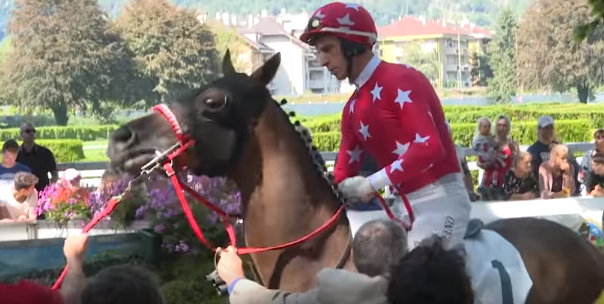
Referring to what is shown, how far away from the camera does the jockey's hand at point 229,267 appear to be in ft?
9.11

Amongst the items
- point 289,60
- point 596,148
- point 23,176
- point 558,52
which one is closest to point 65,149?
point 23,176

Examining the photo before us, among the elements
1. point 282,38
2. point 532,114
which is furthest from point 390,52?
point 532,114

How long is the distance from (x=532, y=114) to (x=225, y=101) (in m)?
25.3

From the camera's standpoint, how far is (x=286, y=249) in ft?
9.55

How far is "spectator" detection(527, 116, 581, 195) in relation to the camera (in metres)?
8.84

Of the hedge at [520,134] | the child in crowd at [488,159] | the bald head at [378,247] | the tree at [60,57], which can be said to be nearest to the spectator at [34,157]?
the child in crowd at [488,159]

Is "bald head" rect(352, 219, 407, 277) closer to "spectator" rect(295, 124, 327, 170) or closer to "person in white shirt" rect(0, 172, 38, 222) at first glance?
"spectator" rect(295, 124, 327, 170)

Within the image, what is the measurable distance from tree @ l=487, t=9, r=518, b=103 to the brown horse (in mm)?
33937

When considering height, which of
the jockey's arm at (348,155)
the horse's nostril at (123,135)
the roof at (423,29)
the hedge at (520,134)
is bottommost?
the hedge at (520,134)

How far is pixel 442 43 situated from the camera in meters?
43.3

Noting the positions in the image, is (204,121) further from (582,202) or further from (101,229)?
(582,202)

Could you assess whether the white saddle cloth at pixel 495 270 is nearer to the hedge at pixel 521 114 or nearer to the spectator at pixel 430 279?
the spectator at pixel 430 279

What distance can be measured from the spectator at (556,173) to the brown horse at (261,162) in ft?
19.7

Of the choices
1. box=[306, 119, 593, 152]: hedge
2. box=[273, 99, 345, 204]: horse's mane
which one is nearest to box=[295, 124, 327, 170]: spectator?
box=[273, 99, 345, 204]: horse's mane
